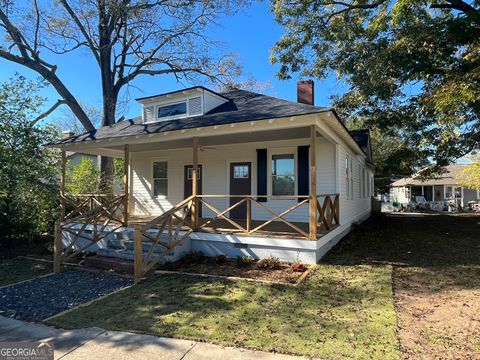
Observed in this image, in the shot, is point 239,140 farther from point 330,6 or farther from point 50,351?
point 330,6

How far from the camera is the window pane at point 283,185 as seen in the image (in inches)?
410

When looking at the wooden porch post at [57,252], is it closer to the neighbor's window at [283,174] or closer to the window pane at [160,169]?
the window pane at [160,169]

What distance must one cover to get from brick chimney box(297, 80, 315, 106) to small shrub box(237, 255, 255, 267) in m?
5.80

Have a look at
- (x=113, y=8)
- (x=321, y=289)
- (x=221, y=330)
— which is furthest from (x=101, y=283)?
(x=113, y=8)

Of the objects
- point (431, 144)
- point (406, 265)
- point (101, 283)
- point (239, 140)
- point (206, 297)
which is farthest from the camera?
point (431, 144)

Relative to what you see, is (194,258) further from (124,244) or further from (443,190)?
(443,190)

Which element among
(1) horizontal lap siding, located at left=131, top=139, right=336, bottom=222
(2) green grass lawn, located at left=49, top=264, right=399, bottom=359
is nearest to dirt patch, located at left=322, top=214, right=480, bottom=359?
(2) green grass lawn, located at left=49, top=264, right=399, bottom=359

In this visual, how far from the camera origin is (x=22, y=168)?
9.83m

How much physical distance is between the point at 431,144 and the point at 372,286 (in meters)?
12.5

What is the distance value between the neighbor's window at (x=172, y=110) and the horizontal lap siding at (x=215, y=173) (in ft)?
4.92

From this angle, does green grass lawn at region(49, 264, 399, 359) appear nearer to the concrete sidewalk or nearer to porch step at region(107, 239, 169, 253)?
the concrete sidewalk

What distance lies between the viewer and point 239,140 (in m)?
10.4

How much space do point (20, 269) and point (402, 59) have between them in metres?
14.5

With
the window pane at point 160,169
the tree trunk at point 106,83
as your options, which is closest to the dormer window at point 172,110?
the window pane at point 160,169
